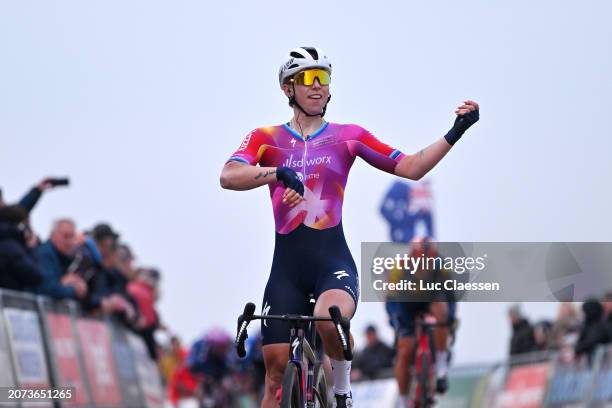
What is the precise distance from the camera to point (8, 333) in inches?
631

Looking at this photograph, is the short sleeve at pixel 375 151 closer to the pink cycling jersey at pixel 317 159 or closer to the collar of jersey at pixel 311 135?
the pink cycling jersey at pixel 317 159

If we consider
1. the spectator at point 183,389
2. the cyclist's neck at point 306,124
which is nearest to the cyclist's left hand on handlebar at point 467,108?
the cyclist's neck at point 306,124

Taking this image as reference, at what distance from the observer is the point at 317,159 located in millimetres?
11305

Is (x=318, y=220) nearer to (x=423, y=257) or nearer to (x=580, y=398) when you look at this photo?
(x=423, y=257)

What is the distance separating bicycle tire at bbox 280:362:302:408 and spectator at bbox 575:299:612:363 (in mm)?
10208

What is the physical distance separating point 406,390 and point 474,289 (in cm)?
462

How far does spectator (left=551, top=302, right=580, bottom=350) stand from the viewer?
22.7 meters

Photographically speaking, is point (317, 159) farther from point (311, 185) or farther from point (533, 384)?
point (533, 384)

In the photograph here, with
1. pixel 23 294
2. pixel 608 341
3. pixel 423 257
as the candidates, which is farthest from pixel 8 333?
pixel 608 341

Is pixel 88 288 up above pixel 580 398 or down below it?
above

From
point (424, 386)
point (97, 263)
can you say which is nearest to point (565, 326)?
point (424, 386)

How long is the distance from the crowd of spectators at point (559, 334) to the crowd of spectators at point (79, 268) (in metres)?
5.43

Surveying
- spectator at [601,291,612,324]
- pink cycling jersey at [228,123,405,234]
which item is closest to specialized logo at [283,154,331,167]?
pink cycling jersey at [228,123,405,234]

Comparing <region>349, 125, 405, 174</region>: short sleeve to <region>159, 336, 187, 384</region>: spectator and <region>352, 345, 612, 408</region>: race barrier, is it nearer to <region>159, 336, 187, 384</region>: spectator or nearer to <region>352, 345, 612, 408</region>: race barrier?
<region>352, 345, 612, 408</region>: race barrier
